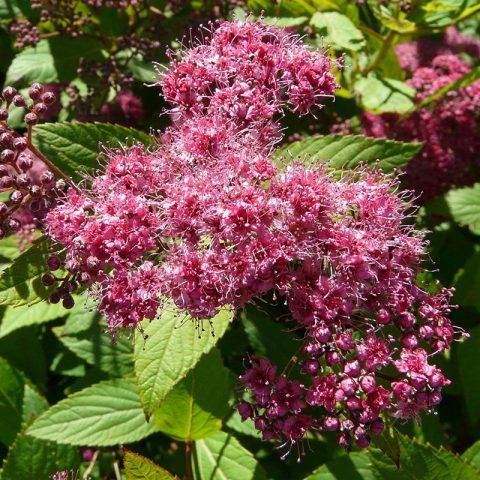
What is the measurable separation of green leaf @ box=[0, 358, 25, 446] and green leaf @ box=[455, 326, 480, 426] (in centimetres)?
184

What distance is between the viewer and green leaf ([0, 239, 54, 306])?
2.00 metres

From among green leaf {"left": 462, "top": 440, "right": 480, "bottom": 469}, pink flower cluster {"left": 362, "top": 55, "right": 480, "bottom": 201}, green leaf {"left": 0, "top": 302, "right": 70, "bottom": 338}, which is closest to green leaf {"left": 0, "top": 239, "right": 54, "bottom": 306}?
green leaf {"left": 0, "top": 302, "right": 70, "bottom": 338}

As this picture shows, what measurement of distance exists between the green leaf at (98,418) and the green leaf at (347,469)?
682mm

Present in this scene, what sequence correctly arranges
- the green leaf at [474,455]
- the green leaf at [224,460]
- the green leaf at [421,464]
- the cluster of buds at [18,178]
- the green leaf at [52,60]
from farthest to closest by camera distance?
1. the green leaf at [52,60]
2. the green leaf at [224,460]
3. the green leaf at [474,455]
4. the green leaf at [421,464]
5. the cluster of buds at [18,178]

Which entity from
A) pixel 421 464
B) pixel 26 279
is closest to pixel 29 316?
pixel 26 279

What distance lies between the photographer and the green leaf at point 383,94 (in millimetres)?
2869

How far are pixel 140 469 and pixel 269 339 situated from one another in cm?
83

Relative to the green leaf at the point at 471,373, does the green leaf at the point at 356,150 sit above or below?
above

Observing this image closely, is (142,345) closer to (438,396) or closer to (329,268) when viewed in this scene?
(329,268)

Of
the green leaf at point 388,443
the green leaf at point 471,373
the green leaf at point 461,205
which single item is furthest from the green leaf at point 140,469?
the green leaf at point 461,205

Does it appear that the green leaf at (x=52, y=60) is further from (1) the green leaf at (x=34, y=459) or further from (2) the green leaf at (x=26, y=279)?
(1) the green leaf at (x=34, y=459)

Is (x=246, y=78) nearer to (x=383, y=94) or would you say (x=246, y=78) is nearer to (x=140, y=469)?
(x=383, y=94)

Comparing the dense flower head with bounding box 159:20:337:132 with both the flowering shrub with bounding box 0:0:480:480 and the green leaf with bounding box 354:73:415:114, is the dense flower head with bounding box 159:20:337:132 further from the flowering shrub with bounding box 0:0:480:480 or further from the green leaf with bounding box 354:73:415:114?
the green leaf with bounding box 354:73:415:114

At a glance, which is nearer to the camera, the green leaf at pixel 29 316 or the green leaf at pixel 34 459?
the green leaf at pixel 34 459
